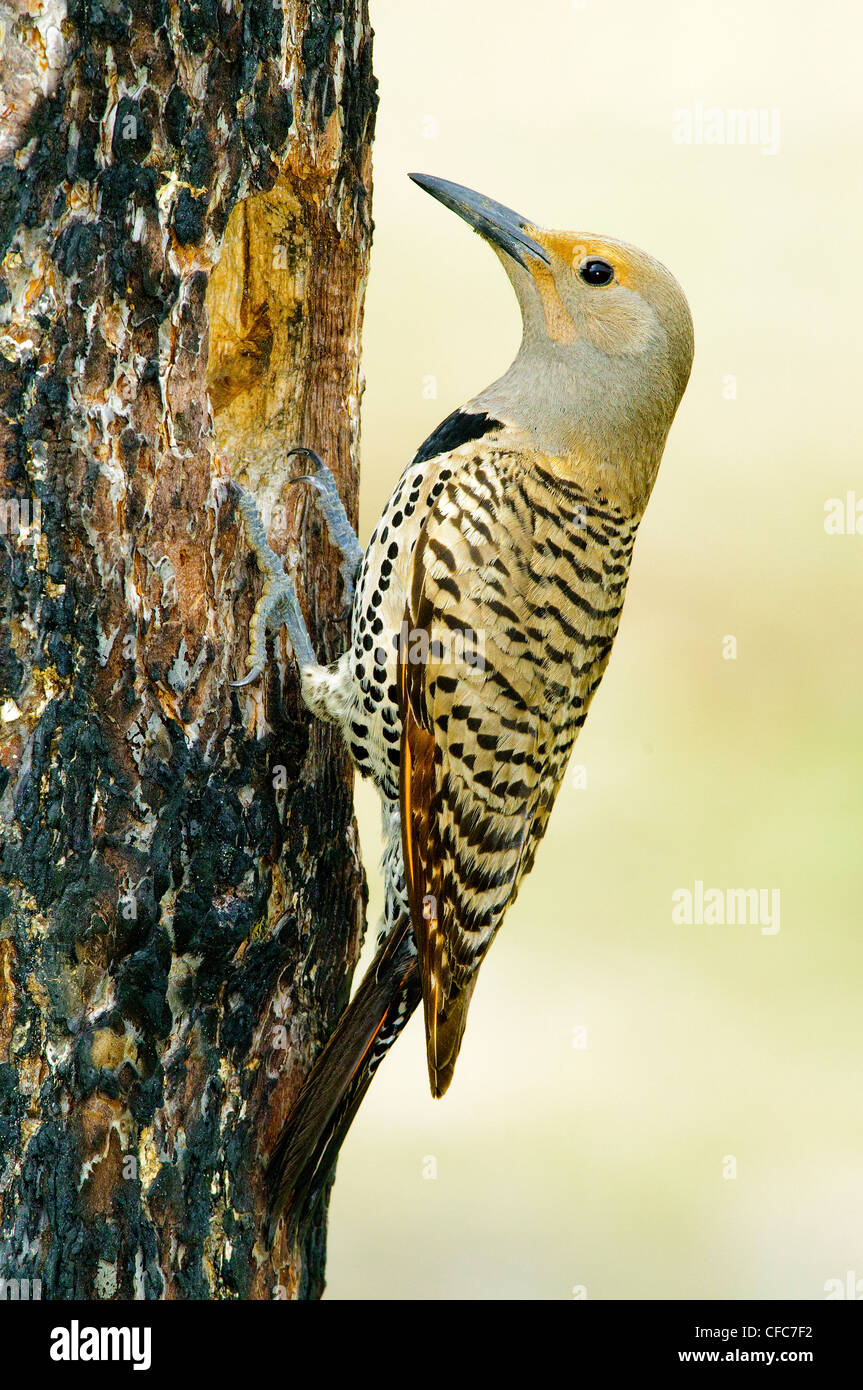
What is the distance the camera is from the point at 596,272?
3020mm

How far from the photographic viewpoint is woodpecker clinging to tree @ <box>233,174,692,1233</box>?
9.15 ft

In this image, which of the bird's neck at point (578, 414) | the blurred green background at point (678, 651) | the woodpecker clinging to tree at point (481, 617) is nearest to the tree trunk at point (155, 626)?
the woodpecker clinging to tree at point (481, 617)

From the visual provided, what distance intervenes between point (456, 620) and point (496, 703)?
7.6 inches

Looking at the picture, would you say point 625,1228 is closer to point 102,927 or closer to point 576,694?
point 576,694

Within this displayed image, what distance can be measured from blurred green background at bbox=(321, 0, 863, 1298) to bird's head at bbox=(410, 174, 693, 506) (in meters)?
3.16

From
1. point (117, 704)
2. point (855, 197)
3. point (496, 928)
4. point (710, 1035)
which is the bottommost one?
point (710, 1035)

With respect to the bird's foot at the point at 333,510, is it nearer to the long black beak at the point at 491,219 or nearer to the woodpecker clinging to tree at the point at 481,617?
the woodpecker clinging to tree at the point at 481,617

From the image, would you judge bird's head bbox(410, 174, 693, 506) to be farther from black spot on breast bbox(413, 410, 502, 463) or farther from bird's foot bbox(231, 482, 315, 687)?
bird's foot bbox(231, 482, 315, 687)

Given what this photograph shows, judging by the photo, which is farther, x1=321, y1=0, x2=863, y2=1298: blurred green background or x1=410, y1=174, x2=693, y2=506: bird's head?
x1=321, y1=0, x2=863, y2=1298: blurred green background

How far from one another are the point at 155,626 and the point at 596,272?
4.16 feet

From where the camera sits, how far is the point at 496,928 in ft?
9.94

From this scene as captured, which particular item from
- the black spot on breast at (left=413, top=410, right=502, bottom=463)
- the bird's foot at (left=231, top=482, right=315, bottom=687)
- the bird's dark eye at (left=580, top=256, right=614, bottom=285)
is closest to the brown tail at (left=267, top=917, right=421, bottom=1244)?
the bird's foot at (left=231, top=482, right=315, bottom=687)

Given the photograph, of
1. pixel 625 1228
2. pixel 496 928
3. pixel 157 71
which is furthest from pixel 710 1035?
pixel 157 71

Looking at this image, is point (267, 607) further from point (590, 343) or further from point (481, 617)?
point (590, 343)
